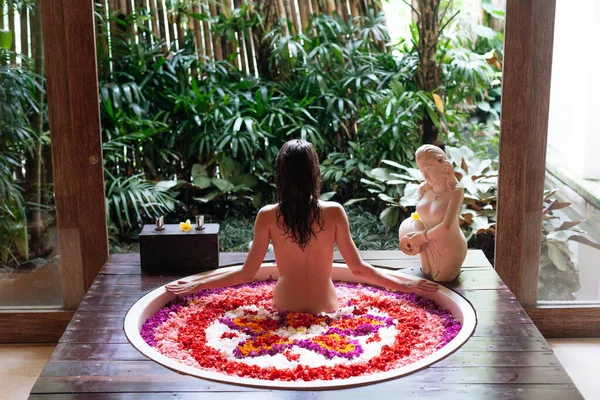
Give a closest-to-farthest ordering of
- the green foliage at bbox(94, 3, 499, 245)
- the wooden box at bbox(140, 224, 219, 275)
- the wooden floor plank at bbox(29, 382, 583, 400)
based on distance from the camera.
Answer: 1. the wooden floor plank at bbox(29, 382, 583, 400)
2. the wooden box at bbox(140, 224, 219, 275)
3. the green foliage at bbox(94, 3, 499, 245)

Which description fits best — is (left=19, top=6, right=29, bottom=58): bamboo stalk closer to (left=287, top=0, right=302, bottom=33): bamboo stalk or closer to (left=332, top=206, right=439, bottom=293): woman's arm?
(left=332, top=206, right=439, bottom=293): woman's arm

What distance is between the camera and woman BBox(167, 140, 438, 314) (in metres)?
2.83

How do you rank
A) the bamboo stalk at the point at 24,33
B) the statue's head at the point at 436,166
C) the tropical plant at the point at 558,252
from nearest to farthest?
the statue's head at the point at 436,166, the bamboo stalk at the point at 24,33, the tropical plant at the point at 558,252

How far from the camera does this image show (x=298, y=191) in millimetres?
2838

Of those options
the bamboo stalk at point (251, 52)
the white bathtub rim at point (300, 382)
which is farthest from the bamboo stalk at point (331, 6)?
the white bathtub rim at point (300, 382)

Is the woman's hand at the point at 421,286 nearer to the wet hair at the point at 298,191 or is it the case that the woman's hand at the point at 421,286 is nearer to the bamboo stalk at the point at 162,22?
the wet hair at the point at 298,191

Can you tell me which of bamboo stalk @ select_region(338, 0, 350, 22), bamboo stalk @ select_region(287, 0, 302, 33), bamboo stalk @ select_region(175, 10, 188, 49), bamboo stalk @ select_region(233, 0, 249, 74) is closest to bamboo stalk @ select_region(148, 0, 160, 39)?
bamboo stalk @ select_region(175, 10, 188, 49)

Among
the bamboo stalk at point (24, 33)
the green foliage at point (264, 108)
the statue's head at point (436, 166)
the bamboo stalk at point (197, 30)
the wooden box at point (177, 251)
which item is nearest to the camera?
the statue's head at point (436, 166)

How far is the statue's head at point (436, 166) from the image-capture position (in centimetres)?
313

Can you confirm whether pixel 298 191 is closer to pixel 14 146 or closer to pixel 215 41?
pixel 14 146

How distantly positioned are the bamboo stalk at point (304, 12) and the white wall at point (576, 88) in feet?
8.16

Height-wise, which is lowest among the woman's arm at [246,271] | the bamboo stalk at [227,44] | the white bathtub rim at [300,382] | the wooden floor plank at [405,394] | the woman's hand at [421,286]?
the wooden floor plank at [405,394]

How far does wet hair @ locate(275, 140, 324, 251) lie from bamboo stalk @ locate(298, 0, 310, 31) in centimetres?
301

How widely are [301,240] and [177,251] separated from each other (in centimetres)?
78
